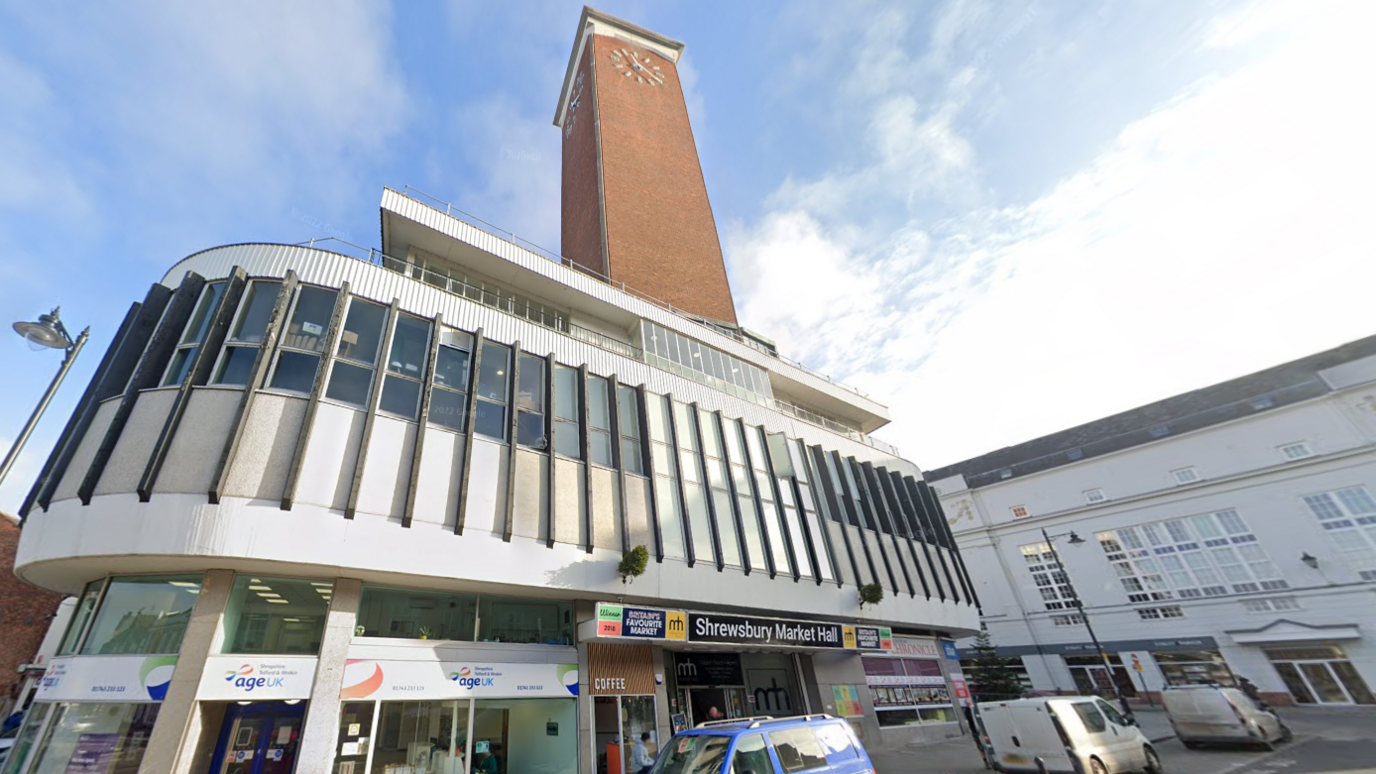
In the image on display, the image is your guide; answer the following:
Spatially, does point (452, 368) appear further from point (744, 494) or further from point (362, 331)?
point (744, 494)

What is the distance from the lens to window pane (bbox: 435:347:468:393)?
544 inches

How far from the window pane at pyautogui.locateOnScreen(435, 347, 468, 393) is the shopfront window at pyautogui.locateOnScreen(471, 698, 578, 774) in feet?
25.7

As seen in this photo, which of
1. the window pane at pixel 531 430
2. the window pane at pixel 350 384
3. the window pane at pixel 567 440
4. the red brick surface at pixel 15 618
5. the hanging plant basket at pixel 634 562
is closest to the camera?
the window pane at pixel 350 384

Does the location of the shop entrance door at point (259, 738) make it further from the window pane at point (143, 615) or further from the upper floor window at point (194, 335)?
the upper floor window at point (194, 335)

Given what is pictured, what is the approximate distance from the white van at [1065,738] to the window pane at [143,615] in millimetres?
17534

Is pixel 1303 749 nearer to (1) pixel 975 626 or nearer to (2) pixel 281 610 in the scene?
(1) pixel 975 626

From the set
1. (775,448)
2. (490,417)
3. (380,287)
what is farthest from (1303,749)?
(380,287)

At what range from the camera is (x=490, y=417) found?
14.0 m

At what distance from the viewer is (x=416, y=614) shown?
39.2 ft

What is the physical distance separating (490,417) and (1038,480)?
150 feet

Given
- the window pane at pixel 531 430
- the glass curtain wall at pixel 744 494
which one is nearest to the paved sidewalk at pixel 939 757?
the glass curtain wall at pixel 744 494

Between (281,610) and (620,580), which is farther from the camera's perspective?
(620,580)

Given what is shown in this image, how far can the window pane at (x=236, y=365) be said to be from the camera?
11478 mm

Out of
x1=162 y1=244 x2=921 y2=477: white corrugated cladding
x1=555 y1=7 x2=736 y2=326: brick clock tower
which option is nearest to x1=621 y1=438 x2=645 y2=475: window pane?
x1=162 y1=244 x2=921 y2=477: white corrugated cladding
